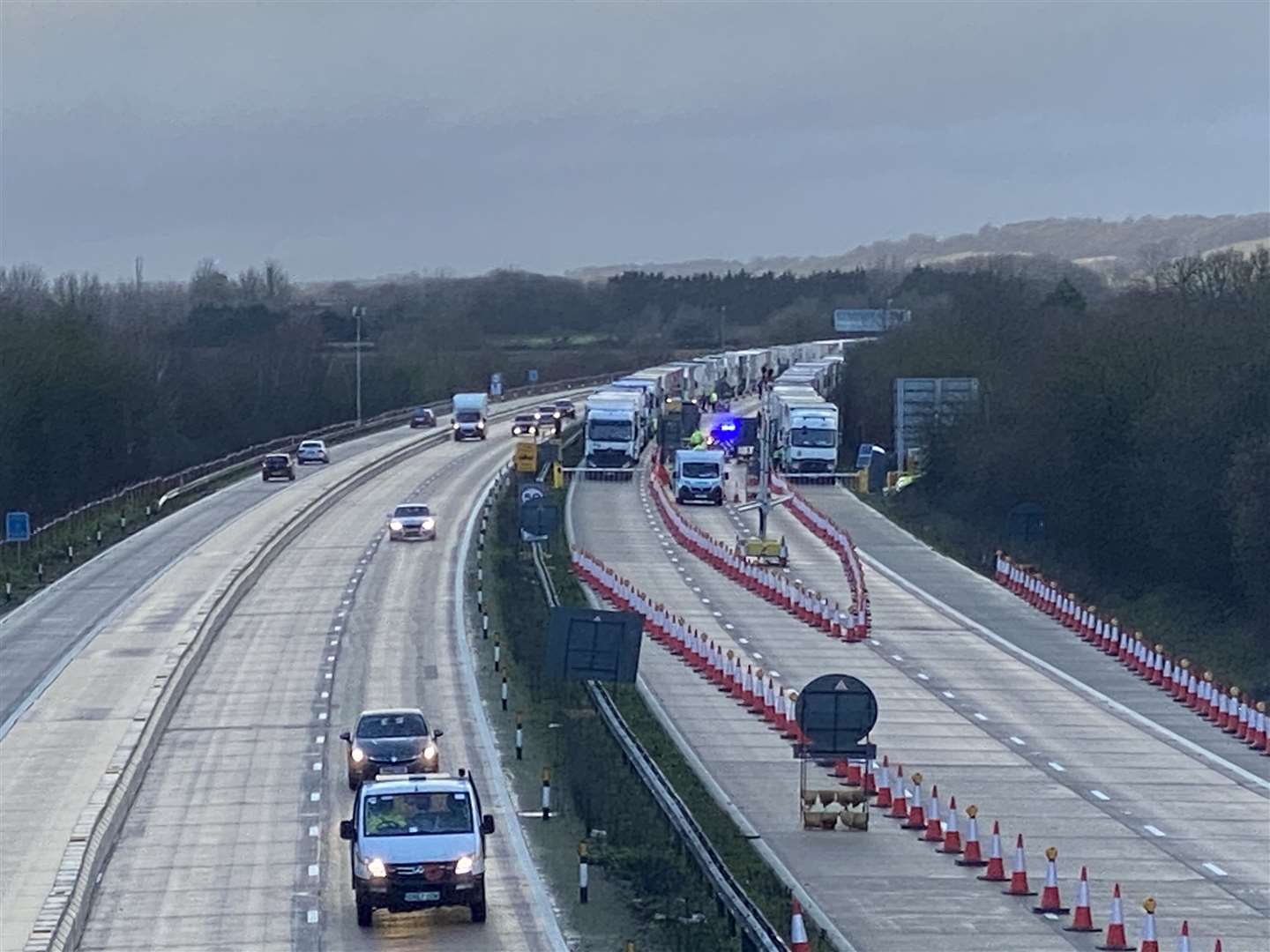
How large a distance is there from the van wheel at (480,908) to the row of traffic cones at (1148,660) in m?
16.9

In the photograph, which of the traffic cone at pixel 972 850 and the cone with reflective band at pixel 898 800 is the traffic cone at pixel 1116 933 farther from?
the cone with reflective band at pixel 898 800

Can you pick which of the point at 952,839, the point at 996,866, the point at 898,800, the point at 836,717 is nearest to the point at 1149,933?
the point at 996,866

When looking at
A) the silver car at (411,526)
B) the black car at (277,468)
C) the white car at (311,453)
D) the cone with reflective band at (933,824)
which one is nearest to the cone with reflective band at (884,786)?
the cone with reflective band at (933,824)

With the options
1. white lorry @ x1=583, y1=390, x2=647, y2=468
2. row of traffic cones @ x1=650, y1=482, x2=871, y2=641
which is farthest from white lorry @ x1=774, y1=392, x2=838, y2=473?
row of traffic cones @ x1=650, y1=482, x2=871, y2=641

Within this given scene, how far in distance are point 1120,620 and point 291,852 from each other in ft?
101

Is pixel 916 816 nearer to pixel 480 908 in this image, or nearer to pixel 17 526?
pixel 480 908

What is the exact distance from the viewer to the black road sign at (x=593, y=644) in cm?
3491

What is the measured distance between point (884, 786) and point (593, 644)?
6.12 meters

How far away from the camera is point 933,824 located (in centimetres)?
2794

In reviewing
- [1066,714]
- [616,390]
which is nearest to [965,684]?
[1066,714]

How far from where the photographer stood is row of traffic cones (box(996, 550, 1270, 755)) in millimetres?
37156

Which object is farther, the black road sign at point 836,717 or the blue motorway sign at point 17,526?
the blue motorway sign at point 17,526

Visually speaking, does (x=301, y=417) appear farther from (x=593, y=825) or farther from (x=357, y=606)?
(x=593, y=825)

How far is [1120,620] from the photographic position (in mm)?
53469
